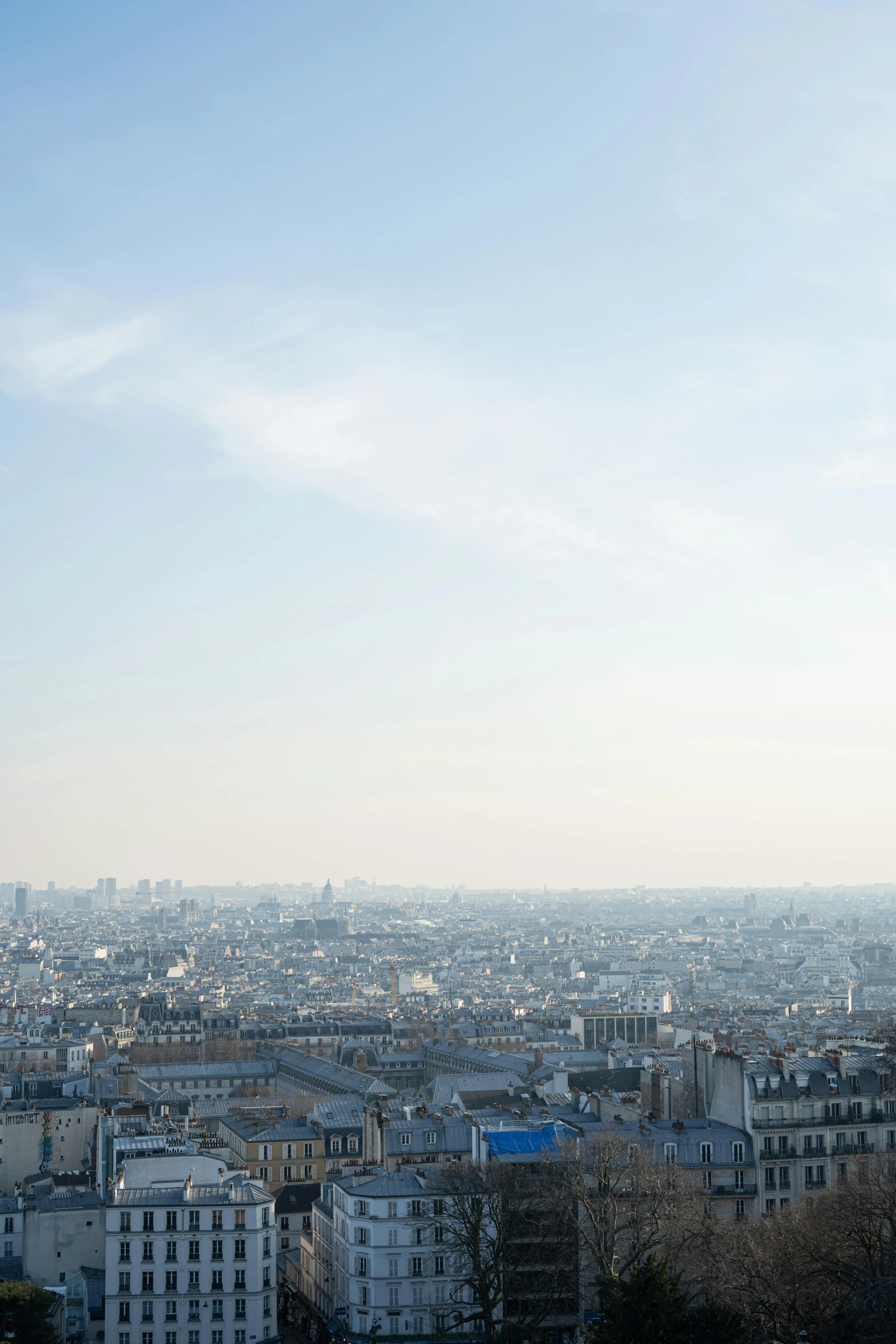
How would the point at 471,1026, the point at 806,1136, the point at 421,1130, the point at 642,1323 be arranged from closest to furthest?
the point at 642,1323 < the point at 806,1136 < the point at 421,1130 < the point at 471,1026

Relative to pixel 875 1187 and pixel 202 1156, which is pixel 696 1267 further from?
pixel 202 1156

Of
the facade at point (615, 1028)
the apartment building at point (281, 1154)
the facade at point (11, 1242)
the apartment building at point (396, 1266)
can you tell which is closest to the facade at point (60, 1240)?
the facade at point (11, 1242)

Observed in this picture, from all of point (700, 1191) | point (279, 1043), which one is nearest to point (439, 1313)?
point (700, 1191)

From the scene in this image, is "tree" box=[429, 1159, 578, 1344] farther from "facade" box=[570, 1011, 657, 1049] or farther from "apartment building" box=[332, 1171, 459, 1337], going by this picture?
"facade" box=[570, 1011, 657, 1049]

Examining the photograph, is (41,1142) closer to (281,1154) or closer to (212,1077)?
(281,1154)

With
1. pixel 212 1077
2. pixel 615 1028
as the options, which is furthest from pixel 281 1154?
pixel 615 1028

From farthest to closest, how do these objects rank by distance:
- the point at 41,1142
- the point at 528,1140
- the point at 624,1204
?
1. the point at 41,1142
2. the point at 528,1140
3. the point at 624,1204
